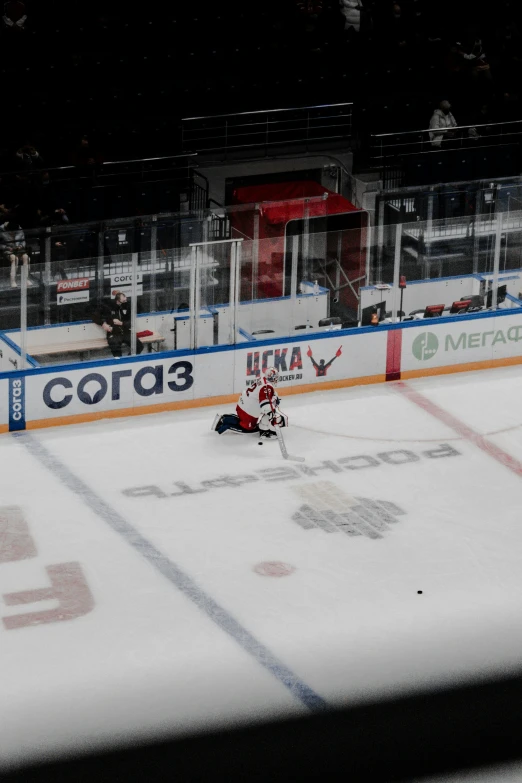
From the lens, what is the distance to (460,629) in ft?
37.1

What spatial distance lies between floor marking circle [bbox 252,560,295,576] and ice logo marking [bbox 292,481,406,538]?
0.79 m

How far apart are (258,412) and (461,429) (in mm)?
2172

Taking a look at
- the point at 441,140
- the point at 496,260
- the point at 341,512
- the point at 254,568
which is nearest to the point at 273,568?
the point at 254,568

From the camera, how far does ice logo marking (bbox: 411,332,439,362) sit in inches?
648

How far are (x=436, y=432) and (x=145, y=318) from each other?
3.24m

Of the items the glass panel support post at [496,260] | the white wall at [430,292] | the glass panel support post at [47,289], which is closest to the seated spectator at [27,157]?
the glass panel support post at [47,289]

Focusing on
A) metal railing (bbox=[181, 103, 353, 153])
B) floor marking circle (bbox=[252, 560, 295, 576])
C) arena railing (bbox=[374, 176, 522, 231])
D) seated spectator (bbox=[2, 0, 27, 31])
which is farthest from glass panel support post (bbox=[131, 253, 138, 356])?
seated spectator (bbox=[2, 0, 27, 31])

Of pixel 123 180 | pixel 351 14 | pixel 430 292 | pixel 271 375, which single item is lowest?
pixel 271 375

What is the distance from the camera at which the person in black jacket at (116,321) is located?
14.9m

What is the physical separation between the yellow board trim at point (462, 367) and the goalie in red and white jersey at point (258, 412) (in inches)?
85.5

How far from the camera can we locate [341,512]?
43.7 feet

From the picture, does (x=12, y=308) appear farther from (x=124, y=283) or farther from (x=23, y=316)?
(x=124, y=283)

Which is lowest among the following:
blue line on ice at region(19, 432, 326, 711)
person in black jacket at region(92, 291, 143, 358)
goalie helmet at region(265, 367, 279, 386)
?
blue line on ice at region(19, 432, 326, 711)

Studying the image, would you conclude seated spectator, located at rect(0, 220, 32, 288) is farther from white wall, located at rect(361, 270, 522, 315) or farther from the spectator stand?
the spectator stand
